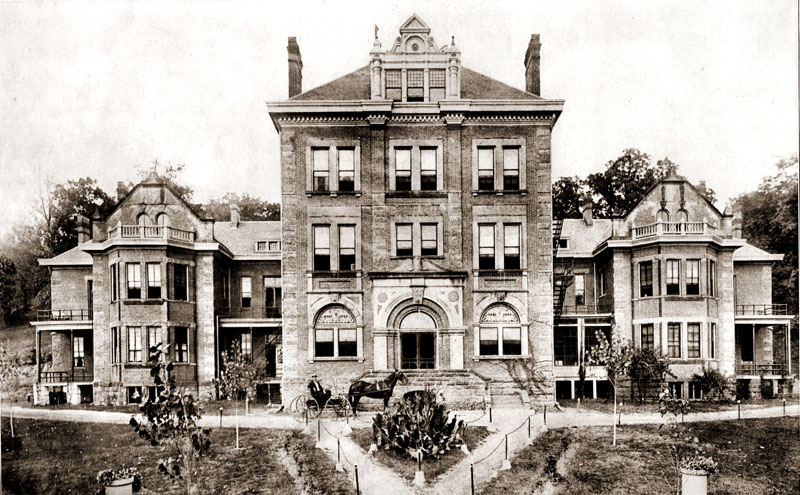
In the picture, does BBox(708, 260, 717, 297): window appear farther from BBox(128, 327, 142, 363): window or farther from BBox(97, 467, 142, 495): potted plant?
BBox(128, 327, 142, 363): window

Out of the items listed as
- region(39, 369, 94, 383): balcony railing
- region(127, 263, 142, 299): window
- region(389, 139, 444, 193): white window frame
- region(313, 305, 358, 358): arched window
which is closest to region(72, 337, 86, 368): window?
region(39, 369, 94, 383): balcony railing

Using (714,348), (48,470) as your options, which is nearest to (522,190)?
(714,348)

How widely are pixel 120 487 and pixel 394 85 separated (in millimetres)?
9704

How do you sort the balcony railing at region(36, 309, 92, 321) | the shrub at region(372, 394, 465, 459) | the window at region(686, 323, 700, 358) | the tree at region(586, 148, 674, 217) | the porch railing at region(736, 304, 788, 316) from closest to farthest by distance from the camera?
the shrub at region(372, 394, 465, 459)
the balcony railing at region(36, 309, 92, 321)
the porch railing at region(736, 304, 788, 316)
the tree at region(586, 148, 674, 217)
the window at region(686, 323, 700, 358)

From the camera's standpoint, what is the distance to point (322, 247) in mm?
14273

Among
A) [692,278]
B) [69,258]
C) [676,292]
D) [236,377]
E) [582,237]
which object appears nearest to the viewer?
[69,258]

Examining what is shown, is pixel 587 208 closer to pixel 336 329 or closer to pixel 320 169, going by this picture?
pixel 320 169

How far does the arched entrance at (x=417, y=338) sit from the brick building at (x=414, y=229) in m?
0.03

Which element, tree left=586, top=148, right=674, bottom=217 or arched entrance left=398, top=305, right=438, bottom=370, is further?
arched entrance left=398, top=305, right=438, bottom=370

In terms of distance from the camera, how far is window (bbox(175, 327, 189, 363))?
46.0 ft

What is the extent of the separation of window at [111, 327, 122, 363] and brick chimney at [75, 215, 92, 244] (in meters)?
2.15

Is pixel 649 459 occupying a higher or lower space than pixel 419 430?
lower

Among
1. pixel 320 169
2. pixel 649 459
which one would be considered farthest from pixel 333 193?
pixel 649 459

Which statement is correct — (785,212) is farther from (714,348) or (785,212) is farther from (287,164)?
(287,164)
